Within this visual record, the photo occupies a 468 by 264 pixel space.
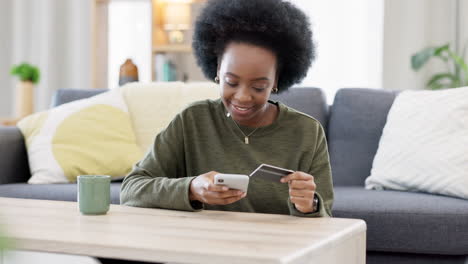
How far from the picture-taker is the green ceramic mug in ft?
4.42

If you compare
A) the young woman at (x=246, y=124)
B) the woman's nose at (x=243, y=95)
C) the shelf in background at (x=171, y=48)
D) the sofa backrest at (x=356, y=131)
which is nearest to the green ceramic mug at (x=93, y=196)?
the young woman at (x=246, y=124)

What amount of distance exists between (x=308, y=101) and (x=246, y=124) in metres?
1.18

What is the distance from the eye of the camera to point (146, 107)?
278 cm

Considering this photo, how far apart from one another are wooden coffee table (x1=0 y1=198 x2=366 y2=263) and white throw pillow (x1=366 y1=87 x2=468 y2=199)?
1.10m

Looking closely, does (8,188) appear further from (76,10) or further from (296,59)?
(76,10)

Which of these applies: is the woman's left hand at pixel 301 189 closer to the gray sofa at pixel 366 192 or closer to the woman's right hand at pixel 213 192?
the woman's right hand at pixel 213 192

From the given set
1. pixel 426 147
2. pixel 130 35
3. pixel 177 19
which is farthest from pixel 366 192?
pixel 130 35

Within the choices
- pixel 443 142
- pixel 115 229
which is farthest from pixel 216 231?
pixel 443 142

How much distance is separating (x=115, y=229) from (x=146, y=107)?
64.9 inches

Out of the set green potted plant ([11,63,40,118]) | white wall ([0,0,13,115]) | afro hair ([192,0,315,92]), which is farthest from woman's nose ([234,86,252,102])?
white wall ([0,0,13,115])

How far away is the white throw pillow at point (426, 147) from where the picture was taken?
228 centimetres

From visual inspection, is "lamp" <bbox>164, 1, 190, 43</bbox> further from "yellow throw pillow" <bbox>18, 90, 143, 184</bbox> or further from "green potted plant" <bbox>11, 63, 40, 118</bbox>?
"yellow throw pillow" <bbox>18, 90, 143, 184</bbox>

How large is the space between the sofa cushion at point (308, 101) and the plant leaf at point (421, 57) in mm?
1635

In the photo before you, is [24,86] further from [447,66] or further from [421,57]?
[447,66]
